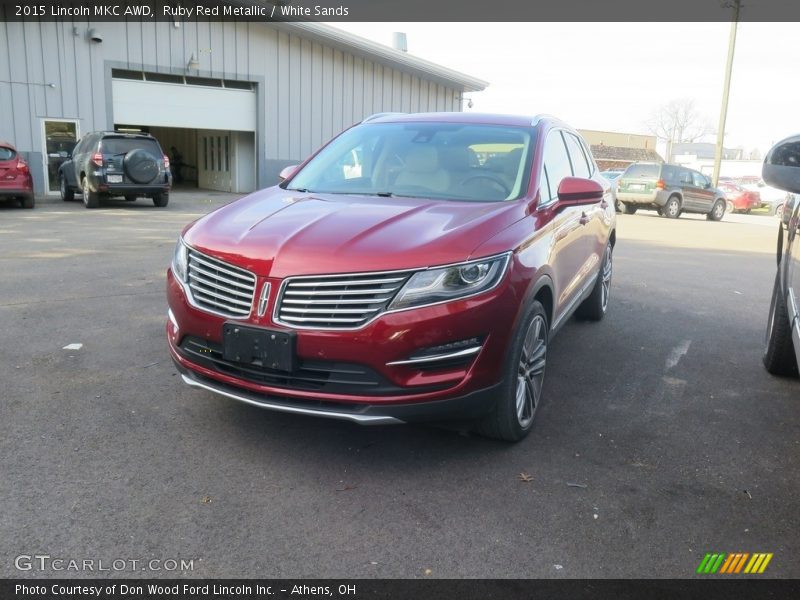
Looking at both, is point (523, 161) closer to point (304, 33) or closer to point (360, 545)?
point (360, 545)

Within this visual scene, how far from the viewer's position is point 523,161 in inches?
170

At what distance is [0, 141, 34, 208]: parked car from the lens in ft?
47.1

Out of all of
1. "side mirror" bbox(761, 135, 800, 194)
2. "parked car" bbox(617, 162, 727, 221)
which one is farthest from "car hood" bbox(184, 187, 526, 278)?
"parked car" bbox(617, 162, 727, 221)

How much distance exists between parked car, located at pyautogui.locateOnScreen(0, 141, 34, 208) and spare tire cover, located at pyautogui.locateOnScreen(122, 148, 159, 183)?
6.55ft

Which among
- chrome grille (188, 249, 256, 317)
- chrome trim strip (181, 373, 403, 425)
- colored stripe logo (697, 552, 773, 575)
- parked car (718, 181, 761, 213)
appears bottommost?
parked car (718, 181, 761, 213)

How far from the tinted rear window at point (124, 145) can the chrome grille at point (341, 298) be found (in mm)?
13629

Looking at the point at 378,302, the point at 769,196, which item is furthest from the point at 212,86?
the point at 769,196

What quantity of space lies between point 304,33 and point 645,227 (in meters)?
12.6

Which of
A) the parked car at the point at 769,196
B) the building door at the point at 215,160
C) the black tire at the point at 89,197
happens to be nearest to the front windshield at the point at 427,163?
the black tire at the point at 89,197

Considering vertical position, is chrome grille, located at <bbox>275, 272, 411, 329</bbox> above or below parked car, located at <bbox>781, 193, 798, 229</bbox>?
below

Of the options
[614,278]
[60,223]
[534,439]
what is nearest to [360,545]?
[534,439]

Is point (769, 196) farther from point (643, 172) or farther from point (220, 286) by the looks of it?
point (220, 286)

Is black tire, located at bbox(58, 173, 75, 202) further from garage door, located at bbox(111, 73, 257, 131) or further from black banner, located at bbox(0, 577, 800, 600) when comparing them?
black banner, located at bbox(0, 577, 800, 600)

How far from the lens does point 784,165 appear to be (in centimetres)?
310
